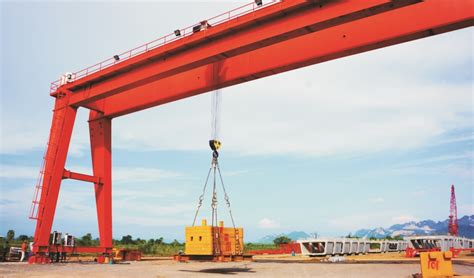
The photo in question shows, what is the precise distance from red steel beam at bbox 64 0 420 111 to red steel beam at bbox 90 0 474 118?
1.01 meters

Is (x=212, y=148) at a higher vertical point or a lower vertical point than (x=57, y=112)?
lower

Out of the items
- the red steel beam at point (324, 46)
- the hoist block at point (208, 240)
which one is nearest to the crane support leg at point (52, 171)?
the red steel beam at point (324, 46)

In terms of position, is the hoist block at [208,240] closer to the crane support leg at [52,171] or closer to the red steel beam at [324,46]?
the red steel beam at [324,46]

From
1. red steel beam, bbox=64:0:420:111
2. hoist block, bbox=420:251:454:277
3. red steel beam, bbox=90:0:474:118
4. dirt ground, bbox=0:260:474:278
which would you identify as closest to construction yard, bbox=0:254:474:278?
dirt ground, bbox=0:260:474:278

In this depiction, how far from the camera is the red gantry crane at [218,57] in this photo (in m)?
10.6

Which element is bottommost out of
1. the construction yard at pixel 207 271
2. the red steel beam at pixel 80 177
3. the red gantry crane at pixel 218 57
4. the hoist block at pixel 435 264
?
the construction yard at pixel 207 271

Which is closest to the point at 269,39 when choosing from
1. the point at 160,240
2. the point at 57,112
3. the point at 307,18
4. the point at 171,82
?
the point at 307,18

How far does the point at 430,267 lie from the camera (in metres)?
9.60

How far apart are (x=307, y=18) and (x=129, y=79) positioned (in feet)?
25.4

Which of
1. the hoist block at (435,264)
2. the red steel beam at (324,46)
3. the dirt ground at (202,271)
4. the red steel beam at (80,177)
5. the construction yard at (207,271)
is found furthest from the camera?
the red steel beam at (80,177)

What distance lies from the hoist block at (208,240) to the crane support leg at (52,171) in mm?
8491

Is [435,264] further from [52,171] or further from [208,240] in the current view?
[52,171]

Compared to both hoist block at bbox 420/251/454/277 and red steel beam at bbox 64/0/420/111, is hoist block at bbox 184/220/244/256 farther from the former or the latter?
red steel beam at bbox 64/0/420/111

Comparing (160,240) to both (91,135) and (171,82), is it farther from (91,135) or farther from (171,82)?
(171,82)
